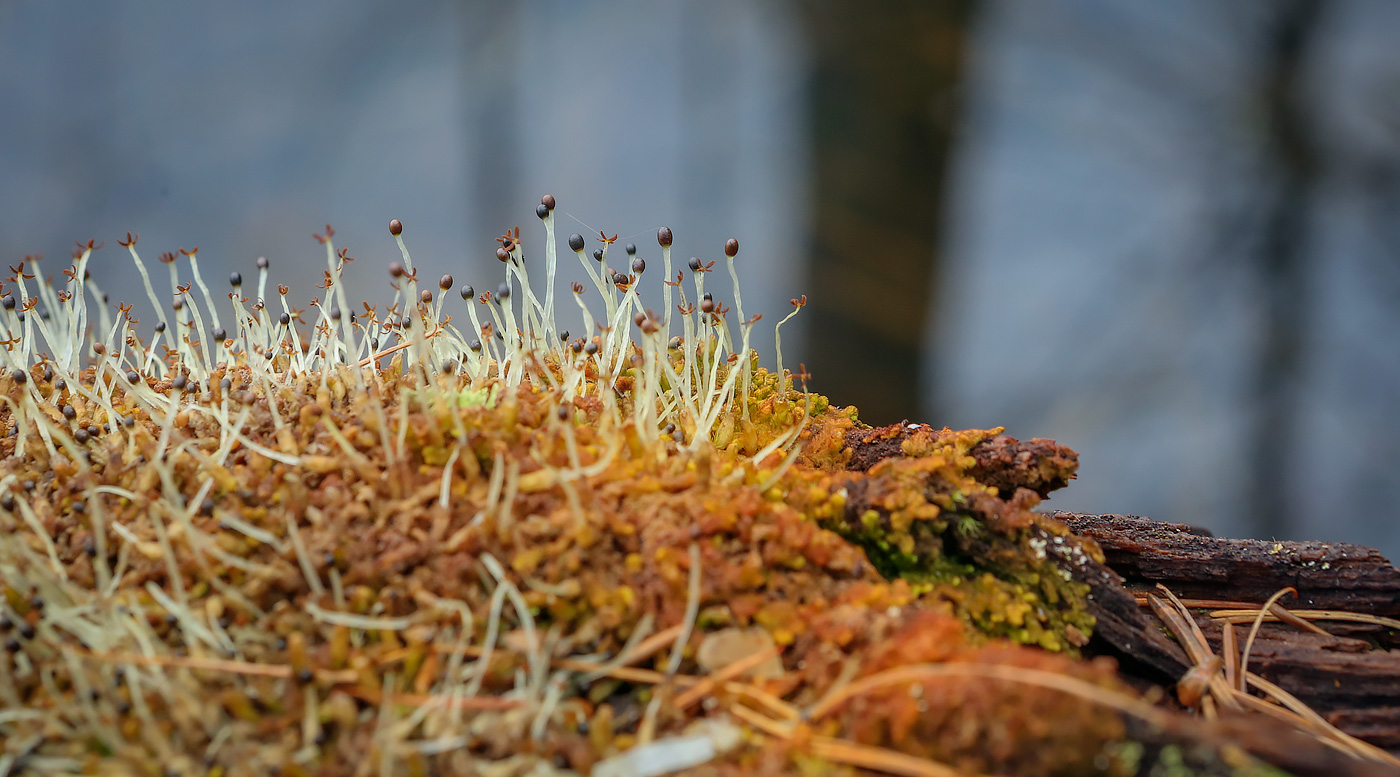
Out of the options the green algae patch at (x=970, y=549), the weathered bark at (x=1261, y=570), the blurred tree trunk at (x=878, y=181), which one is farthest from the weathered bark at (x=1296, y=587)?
the blurred tree trunk at (x=878, y=181)

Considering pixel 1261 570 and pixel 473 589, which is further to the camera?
pixel 1261 570

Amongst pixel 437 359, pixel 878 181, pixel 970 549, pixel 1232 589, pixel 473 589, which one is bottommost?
pixel 473 589

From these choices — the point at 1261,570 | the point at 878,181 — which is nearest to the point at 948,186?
the point at 878,181

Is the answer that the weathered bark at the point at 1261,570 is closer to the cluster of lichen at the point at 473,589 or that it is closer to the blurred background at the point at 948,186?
the cluster of lichen at the point at 473,589

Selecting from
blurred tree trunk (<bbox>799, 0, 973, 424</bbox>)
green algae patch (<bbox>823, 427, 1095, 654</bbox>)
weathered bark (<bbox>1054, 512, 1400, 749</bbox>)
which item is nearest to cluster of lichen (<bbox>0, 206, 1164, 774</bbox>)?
green algae patch (<bbox>823, 427, 1095, 654</bbox>)

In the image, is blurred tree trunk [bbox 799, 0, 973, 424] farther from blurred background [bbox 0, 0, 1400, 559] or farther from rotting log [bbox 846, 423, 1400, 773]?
rotting log [bbox 846, 423, 1400, 773]

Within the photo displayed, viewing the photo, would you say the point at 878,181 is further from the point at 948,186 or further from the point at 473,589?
the point at 473,589

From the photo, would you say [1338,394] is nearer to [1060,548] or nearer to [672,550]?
[1060,548]

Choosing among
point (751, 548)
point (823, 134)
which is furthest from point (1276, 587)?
point (823, 134)
